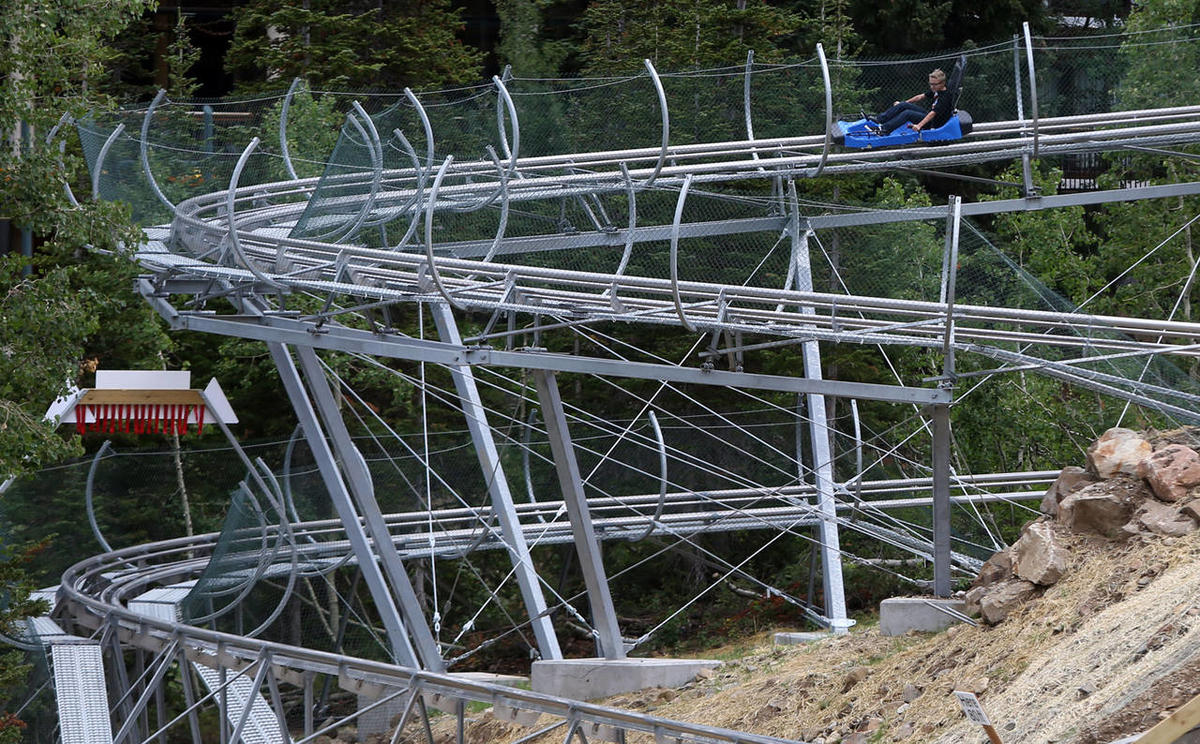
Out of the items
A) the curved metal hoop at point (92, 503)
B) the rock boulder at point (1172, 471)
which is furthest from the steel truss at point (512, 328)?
the rock boulder at point (1172, 471)

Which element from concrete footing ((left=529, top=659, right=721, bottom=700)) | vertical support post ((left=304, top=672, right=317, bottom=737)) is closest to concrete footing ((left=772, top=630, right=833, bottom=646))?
concrete footing ((left=529, top=659, right=721, bottom=700))

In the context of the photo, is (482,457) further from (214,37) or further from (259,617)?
(214,37)

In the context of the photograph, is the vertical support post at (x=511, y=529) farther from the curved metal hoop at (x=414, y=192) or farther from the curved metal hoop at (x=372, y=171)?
the curved metal hoop at (x=372, y=171)

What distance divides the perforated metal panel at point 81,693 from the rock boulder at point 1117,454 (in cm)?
814

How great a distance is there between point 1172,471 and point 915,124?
680 centimetres

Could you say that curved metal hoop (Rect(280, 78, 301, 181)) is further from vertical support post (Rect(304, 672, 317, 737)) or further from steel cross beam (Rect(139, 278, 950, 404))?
vertical support post (Rect(304, 672, 317, 737))

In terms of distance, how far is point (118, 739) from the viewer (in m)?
12.4

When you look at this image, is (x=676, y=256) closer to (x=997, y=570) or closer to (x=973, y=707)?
(x=997, y=570)

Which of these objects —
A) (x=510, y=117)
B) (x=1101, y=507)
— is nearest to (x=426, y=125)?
(x=510, y=117)

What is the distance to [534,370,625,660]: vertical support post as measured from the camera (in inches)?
515

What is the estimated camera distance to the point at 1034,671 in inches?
357

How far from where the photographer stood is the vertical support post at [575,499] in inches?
515

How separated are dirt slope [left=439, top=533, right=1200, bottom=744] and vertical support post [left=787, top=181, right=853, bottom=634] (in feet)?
9.45

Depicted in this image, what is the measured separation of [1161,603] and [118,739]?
329 inches
